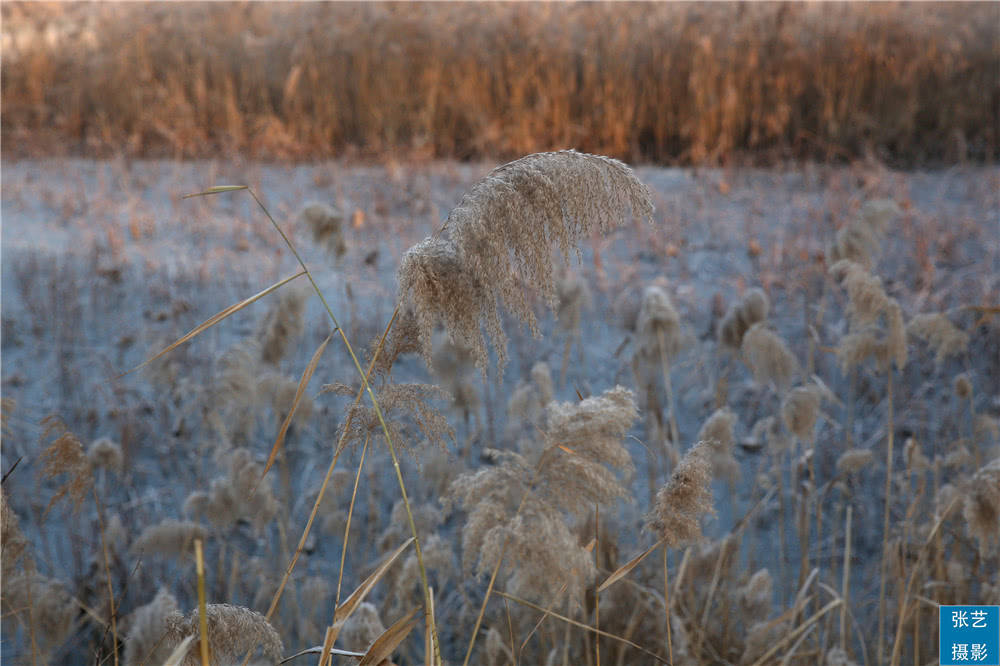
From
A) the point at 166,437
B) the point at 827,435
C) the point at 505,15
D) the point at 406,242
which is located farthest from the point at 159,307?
the point at 505,15

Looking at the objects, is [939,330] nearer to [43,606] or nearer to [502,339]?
[502,339]

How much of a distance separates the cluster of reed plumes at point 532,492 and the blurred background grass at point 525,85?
2.20 metres

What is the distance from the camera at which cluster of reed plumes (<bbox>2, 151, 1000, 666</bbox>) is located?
1.28 metres

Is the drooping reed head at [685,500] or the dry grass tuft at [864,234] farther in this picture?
the dry grass tuft at [864,234]

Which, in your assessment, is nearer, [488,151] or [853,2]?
[488,151]

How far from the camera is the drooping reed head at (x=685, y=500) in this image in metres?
1.44

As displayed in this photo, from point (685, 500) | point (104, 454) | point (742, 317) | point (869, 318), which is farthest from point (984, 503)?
Result: point (104, 454)

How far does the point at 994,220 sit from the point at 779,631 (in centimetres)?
340

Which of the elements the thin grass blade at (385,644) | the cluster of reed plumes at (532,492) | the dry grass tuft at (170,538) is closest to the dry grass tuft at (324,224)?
the cluster of reed plumes at (532,492)

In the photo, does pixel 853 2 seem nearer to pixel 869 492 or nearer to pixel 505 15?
pixel 505 15

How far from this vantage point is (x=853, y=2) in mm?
8906

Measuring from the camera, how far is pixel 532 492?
1.58m

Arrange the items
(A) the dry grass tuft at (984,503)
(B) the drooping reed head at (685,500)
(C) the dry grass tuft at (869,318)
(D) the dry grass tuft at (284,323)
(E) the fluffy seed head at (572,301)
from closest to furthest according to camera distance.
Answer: (B) the drooping reed head at (685,500) → (A) the dry grass tuft at (984,503) → (C) the dry grass tuft at (869,318) → (D) the dry grass tuft at (284,323) → (E) the fluffy seed head at (572,301)

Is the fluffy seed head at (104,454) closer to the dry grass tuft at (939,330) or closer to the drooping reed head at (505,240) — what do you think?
the drooping reed head at (505,240)
